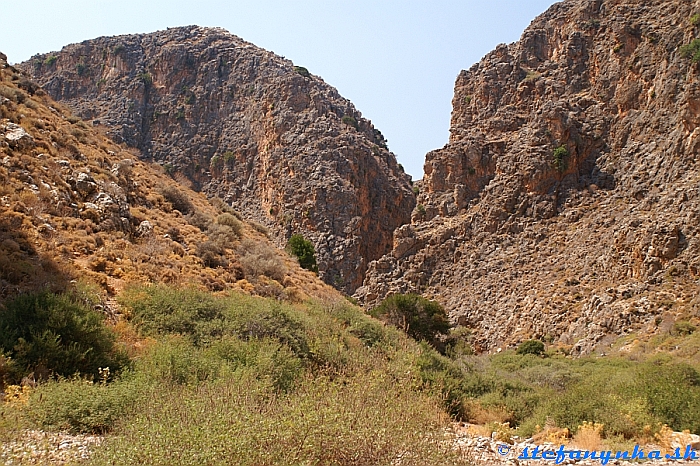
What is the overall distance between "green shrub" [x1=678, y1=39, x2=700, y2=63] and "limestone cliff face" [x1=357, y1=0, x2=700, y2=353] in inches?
8.8

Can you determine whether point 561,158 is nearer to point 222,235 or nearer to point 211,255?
point 222,235

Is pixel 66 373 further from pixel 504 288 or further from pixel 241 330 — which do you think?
pixel 504 288

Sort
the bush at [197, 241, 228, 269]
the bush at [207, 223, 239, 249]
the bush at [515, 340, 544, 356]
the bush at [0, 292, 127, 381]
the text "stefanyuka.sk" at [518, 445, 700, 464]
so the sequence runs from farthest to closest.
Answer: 1. the bush at [515, 340, 544, 356]
2. the bush at [207, 223, 239, 249]
3. the bush at [197, 241, 228, 269]
4. the bush at [0, 292, 127, 381]
5. the text "stefanyuka.sk" at [518, 445, 700, 464]

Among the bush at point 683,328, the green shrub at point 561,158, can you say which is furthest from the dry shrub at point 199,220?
the green shrub at point 561,158

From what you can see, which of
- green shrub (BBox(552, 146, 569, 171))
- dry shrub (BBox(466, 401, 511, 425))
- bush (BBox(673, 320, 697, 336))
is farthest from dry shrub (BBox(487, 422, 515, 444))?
green shrub (BBox(552, 146, 569, 171))

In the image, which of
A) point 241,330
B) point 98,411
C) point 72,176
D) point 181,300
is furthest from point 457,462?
point 72,176

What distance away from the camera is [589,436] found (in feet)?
28.0

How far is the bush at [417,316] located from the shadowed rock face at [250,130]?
1596 centimetres

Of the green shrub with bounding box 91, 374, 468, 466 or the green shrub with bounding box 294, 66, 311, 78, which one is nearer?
the green shrub with bounding box 91, 374, 468, 466

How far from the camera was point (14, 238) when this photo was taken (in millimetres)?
12273

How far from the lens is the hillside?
12609mm

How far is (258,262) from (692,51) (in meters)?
28.3

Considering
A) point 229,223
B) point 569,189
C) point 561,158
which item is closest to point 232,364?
point 229,223

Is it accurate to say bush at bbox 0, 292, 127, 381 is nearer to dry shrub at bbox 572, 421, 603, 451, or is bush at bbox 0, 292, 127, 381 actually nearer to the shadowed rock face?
dry shrub at bbox 572, 421, 603, 451
